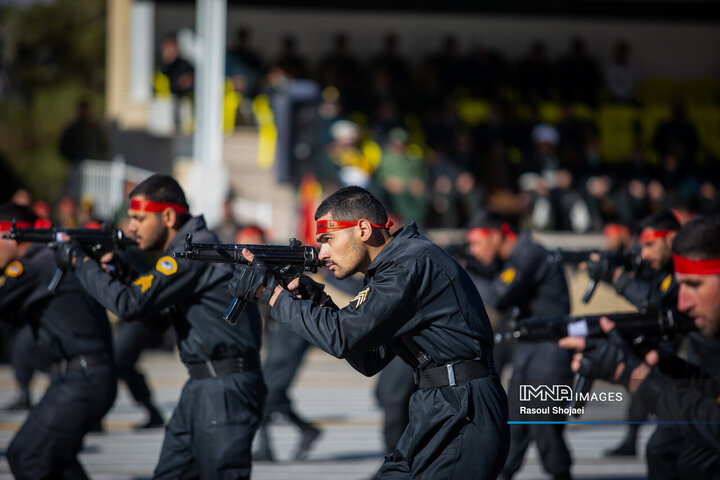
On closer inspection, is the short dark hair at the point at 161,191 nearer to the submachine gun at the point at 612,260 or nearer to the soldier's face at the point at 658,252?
the submachine gun at the point at 612,260

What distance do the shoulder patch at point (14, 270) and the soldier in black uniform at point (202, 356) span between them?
0.72 m

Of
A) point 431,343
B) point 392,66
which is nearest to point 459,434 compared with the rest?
point 431,343

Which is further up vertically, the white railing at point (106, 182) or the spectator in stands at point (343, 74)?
the spectator in stands at point (343, 74)

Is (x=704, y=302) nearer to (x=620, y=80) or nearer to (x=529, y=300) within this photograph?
(x=529, y=300)

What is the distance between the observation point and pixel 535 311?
8.16 m

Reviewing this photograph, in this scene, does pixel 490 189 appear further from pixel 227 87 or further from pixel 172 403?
pixel 172 403

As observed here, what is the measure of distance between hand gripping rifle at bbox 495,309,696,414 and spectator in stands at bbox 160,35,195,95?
607 inches

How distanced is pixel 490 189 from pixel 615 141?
467 centimetres

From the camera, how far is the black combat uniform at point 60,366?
5.95 meters

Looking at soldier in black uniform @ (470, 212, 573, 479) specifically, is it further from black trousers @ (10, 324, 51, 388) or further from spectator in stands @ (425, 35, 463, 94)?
spectator in stands @ (425, 35, 463, 94)

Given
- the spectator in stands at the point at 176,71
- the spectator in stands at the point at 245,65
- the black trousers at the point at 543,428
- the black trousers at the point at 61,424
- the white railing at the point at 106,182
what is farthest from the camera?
the spectator in stands at the point at 245,65

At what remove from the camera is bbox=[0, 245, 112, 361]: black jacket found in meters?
6.38

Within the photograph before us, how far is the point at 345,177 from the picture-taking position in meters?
15.7

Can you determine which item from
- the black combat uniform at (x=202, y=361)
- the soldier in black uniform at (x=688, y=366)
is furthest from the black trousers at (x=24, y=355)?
the soldier in black uniform at (x=688, y=366)
